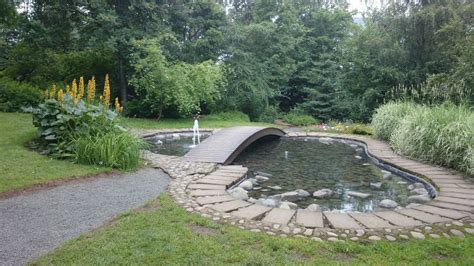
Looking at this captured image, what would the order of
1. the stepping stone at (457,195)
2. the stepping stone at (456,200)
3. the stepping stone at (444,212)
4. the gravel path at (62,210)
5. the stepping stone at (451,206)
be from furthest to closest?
the stepping stone at (457,195) → the stepping stone at (456,200) → the stepping stone at (451,206) → the stepping stone at (444,212) → the gravel path at (62,210)

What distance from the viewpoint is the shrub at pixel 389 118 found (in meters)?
8.41

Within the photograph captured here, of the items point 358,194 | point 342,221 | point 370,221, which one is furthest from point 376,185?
point 342,221

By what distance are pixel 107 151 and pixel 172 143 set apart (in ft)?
11.9

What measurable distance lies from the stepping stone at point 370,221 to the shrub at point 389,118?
5.77m

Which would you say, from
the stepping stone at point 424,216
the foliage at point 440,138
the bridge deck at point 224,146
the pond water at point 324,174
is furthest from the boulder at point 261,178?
the foliage at point 440,138

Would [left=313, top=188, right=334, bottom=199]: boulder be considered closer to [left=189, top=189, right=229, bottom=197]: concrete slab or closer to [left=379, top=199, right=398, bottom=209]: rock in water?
[left=379, top=199, right=398, bottom=209]: rock in water

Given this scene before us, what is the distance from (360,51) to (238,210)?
13429 millimetres

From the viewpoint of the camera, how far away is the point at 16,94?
1026 centimetres

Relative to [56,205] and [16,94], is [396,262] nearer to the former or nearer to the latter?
[56,205]

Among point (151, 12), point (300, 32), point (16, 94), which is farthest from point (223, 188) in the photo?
point (300, 32)

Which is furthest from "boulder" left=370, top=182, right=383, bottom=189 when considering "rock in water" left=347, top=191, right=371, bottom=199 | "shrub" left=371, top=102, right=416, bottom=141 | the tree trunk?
the tree trunk

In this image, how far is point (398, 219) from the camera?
3.15 metres

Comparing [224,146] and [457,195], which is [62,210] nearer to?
[224,146]

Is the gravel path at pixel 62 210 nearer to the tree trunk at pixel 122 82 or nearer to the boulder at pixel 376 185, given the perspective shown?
the boulder at pixel 376 185
